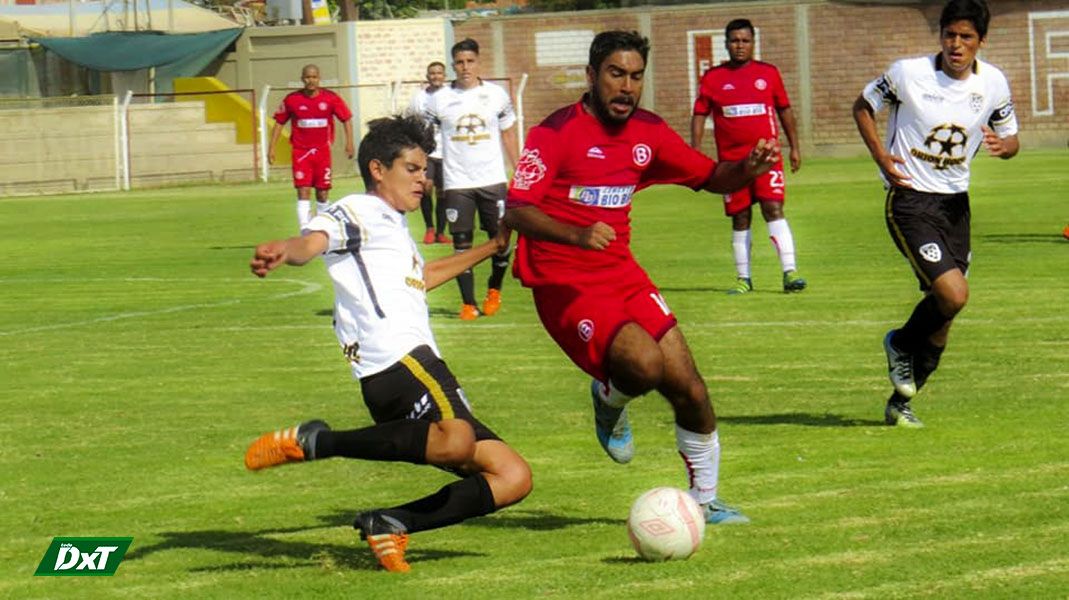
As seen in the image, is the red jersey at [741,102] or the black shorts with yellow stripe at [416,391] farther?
the red jersey at [741,102]

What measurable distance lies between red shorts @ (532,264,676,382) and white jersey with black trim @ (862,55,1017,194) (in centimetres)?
316

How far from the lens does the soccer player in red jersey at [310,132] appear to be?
85.1ft

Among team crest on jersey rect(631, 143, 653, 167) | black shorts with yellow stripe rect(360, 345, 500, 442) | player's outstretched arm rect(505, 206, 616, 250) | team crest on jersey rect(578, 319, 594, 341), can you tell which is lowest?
black shorts with yellow stripe rect(360, 345, 500, 442)

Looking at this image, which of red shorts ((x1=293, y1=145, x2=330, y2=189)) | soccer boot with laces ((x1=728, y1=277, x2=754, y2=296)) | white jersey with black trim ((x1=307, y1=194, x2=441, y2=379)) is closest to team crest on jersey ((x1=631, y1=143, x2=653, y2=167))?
white jersey with black trim ((x1=307, y1=194, x2=441, y2=379))

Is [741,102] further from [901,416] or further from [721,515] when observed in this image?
[721,515]

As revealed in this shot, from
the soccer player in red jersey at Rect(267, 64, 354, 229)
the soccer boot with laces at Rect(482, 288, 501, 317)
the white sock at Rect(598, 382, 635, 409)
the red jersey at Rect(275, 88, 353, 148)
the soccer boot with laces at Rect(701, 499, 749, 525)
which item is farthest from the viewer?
the red jersey at Rect(275, 88, 353, 148)

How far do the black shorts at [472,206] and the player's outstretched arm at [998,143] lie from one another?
7.35 meters

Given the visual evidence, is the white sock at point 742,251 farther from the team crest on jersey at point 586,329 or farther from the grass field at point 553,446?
the team crest on jersey at point 586,329

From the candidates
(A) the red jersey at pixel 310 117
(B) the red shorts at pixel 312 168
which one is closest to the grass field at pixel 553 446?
(B) the red shorts at pixel 312 168

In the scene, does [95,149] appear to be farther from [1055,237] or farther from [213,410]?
[213,410]

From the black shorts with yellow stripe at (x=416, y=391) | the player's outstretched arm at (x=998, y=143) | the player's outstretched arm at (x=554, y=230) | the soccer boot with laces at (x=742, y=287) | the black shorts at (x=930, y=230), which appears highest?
the player's outstretched arm at (x=998, y=143)

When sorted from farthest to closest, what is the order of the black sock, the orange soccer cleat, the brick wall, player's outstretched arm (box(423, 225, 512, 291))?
the brick wall < the black sock < the orange soccer cleat < player's outstretched arm (box(423, 225, 512, 291))

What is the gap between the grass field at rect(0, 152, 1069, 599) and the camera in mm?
7340

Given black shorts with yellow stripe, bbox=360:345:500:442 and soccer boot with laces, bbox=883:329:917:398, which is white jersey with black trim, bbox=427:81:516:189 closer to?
soccer boot with laces, bbox=883:329:917:398
